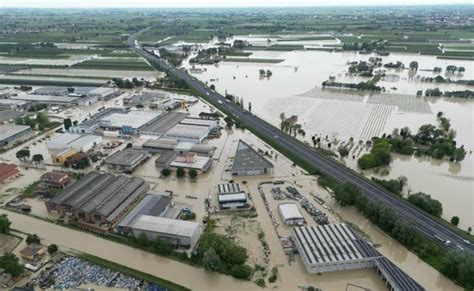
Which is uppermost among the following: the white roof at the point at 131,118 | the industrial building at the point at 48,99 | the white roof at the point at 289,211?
the white roof at the point at 131,118

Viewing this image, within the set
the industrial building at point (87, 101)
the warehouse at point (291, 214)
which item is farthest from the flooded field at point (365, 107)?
the industrial building at point (87, 101)

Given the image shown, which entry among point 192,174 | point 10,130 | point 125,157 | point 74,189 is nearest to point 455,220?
point 192,174

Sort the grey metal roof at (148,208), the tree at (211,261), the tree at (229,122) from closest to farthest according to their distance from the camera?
1. the tree at (211,261)
2. the grey metal roof at (148,208)
3. the tree at (229,122)

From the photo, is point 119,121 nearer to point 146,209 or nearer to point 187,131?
point 187,131

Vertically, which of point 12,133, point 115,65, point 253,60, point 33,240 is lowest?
point 33,240

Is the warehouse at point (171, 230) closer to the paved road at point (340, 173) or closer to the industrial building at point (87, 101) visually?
the paved road at point (340, 173)

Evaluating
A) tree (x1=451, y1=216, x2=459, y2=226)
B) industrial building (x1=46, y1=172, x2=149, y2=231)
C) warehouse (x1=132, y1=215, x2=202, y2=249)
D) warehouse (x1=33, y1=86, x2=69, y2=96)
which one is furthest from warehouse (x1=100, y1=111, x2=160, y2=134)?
tree (x1=451, y1=216, x2=459, y2=226)

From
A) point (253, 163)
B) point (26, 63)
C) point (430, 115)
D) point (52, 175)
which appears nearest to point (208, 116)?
point (253, 163)
